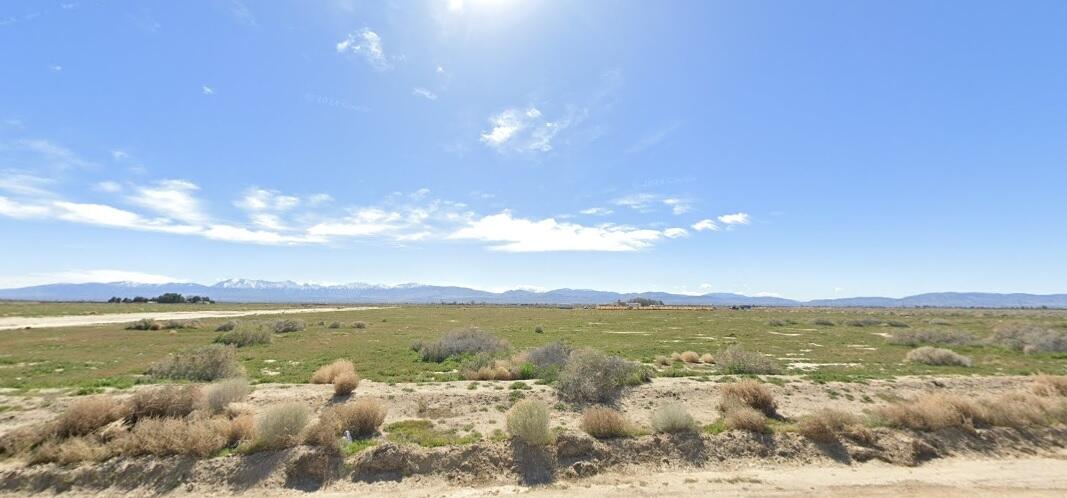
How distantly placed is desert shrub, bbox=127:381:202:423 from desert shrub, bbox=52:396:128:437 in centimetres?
31

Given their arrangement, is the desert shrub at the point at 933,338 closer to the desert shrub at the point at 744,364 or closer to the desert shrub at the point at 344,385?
the desert shrub at the point at 744,364

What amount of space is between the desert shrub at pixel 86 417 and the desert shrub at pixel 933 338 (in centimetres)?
4849

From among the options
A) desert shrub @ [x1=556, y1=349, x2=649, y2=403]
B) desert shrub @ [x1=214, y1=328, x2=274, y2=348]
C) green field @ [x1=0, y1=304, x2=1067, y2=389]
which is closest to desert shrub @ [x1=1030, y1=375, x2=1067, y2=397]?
green field @ [x1=0, y1=304, x2=1067, y2=389]

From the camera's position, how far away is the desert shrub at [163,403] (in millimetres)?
12180

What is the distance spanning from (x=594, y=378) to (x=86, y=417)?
601 inches

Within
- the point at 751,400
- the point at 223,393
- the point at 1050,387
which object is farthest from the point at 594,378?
the point at 1050,387

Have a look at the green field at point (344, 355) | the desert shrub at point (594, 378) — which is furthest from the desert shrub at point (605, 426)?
the green field at point (344, 355)

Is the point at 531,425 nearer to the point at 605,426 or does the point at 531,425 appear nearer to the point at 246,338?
the point at 605,426

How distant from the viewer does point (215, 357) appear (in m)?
20.8

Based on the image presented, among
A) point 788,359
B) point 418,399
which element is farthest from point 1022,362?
point 418,399

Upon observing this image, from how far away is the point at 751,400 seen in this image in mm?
15312

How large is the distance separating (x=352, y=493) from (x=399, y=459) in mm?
1278

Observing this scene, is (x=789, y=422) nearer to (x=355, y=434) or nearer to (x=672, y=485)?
(x=672, y=485)

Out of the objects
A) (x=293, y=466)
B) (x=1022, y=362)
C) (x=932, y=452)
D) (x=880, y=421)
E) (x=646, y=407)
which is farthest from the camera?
(x=1022, y=362)
